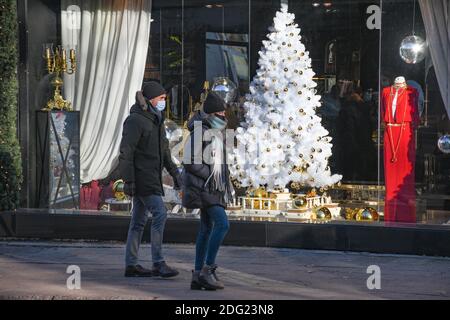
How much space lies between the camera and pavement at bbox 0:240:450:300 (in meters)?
8.93

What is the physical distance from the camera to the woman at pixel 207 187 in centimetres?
887

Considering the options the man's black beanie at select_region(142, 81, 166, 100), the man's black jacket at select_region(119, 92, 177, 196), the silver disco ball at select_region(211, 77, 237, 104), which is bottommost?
the man's black jacket at select_region(119, 92, 177, 196)

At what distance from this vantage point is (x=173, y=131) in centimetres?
1292

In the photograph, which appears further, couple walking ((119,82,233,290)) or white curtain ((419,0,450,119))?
white curtain ((419,0,450,119))

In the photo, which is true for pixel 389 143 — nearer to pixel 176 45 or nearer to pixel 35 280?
pixel 176 45

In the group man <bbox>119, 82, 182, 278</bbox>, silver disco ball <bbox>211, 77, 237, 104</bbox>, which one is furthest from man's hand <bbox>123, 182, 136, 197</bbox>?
silver disco ball <bbox>211, 77, 237, 104</bbox>

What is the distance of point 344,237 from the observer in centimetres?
1123

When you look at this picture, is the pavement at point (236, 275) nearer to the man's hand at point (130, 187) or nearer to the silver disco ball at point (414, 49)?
the man's hand at point (130, 187)

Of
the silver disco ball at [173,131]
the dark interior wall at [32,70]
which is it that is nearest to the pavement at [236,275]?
the dark interior wall at [32,70]

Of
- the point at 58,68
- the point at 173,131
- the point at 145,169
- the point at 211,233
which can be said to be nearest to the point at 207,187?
the point at 211,233

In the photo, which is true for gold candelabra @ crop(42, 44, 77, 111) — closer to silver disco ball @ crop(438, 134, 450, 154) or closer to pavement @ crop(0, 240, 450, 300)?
pavement @ crop(0, 240, 450, 300)

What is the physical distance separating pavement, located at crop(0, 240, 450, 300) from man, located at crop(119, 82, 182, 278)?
235 millimetres

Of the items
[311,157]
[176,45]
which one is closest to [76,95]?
[176,45]

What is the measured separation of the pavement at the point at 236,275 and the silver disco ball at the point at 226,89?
205 cm
